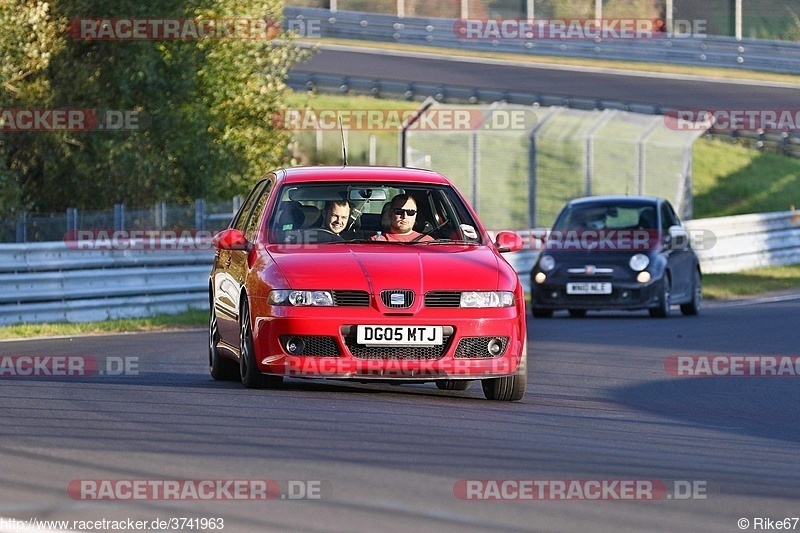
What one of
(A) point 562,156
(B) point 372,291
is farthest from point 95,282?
(A) point 562,156

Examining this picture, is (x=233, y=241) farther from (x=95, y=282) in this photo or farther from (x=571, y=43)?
(x=571, y=43)

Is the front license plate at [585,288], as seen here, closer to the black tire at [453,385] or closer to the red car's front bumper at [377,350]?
the black tire at [453,385]

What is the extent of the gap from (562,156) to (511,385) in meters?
28.5

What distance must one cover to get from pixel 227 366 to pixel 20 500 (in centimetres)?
552

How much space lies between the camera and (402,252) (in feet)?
35.1

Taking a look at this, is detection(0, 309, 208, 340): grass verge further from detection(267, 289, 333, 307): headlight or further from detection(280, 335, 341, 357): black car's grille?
detection(280, 335, 341, 357): black car's grille

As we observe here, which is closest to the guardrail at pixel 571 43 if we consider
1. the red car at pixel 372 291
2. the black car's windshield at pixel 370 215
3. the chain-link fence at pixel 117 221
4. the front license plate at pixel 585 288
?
the chain-link fence at pixel 117 221

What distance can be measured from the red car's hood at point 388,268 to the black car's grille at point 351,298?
31 millimetres

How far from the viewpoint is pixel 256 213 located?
11859 mm

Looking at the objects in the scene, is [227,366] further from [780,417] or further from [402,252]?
[780,417]

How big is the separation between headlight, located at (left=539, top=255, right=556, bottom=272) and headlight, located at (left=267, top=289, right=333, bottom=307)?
11.4m

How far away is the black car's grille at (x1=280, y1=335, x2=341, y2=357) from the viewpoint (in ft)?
33.5

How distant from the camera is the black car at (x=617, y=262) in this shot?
21.2m

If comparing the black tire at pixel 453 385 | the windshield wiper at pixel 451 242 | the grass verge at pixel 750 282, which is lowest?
the grass verge at pixel 750 282
